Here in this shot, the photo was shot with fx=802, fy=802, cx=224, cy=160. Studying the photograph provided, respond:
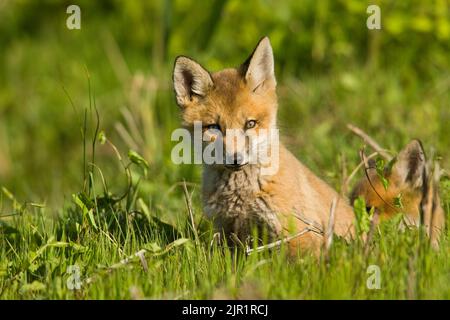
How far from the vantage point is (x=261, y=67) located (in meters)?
5.37

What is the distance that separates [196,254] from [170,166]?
3009 millimetres

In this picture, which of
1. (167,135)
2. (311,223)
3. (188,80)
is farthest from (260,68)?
(167,135)

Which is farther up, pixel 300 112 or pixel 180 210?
pixel 300 112

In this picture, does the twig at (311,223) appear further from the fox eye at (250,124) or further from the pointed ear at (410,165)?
the pointed ear at (410,165)

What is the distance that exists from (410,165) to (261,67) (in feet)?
4.08

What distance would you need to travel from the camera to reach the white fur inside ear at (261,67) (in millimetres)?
5254

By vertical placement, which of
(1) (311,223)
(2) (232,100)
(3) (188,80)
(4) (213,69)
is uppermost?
(4) (213,69)

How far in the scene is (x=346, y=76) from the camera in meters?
8.54

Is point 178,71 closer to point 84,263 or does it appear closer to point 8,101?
point 84,263

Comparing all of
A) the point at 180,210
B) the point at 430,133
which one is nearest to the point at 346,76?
the point at 430,133

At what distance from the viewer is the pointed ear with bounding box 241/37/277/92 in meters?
5.25

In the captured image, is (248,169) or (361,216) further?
(248,169)

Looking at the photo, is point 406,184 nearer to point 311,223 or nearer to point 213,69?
point 311,223

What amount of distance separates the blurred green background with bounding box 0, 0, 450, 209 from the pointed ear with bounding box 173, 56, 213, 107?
102cm
